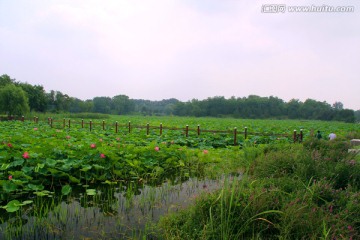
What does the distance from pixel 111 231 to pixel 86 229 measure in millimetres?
342

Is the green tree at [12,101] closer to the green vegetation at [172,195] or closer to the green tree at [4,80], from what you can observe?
the green tree at [4,80]

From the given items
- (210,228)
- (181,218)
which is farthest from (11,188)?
(210,228)

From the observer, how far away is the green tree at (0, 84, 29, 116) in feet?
105

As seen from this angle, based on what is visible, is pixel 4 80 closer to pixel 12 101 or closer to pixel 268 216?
pixel 12 101

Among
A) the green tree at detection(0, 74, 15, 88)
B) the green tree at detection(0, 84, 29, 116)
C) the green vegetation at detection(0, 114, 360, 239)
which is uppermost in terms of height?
the green tree at detection(0, 74, 15, 88)

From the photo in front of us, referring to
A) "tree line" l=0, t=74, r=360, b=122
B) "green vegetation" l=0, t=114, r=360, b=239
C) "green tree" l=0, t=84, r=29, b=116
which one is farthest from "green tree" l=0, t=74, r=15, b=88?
"green vegetation" l=0, t=114, r=360, b=239

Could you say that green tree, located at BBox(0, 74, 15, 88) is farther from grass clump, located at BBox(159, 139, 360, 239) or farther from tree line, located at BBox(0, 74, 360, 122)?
grass clump, located at BBox(159, 139, 360, 239)

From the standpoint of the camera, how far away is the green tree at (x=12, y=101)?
105 ft

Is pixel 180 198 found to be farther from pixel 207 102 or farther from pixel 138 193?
pixel 207 102

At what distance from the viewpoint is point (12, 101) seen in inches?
1259

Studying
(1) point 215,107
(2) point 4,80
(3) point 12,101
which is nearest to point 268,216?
(3) point 12,101

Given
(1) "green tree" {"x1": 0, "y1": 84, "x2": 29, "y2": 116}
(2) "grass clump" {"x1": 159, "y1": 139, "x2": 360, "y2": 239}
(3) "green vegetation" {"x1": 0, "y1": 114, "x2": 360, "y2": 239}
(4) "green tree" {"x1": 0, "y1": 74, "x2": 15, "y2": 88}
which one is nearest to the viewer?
(2) "grass clump" {"x1": 159, "y1": 139, "x2": 360, "y2": 239}

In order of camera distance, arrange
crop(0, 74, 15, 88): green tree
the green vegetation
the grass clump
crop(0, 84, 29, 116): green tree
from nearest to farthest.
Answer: the grass clump < the green vegetation < crop(0, 84, 29, 116): green tree < crop(0, 74, 15, 88): green tree

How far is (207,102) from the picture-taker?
84.8 m
